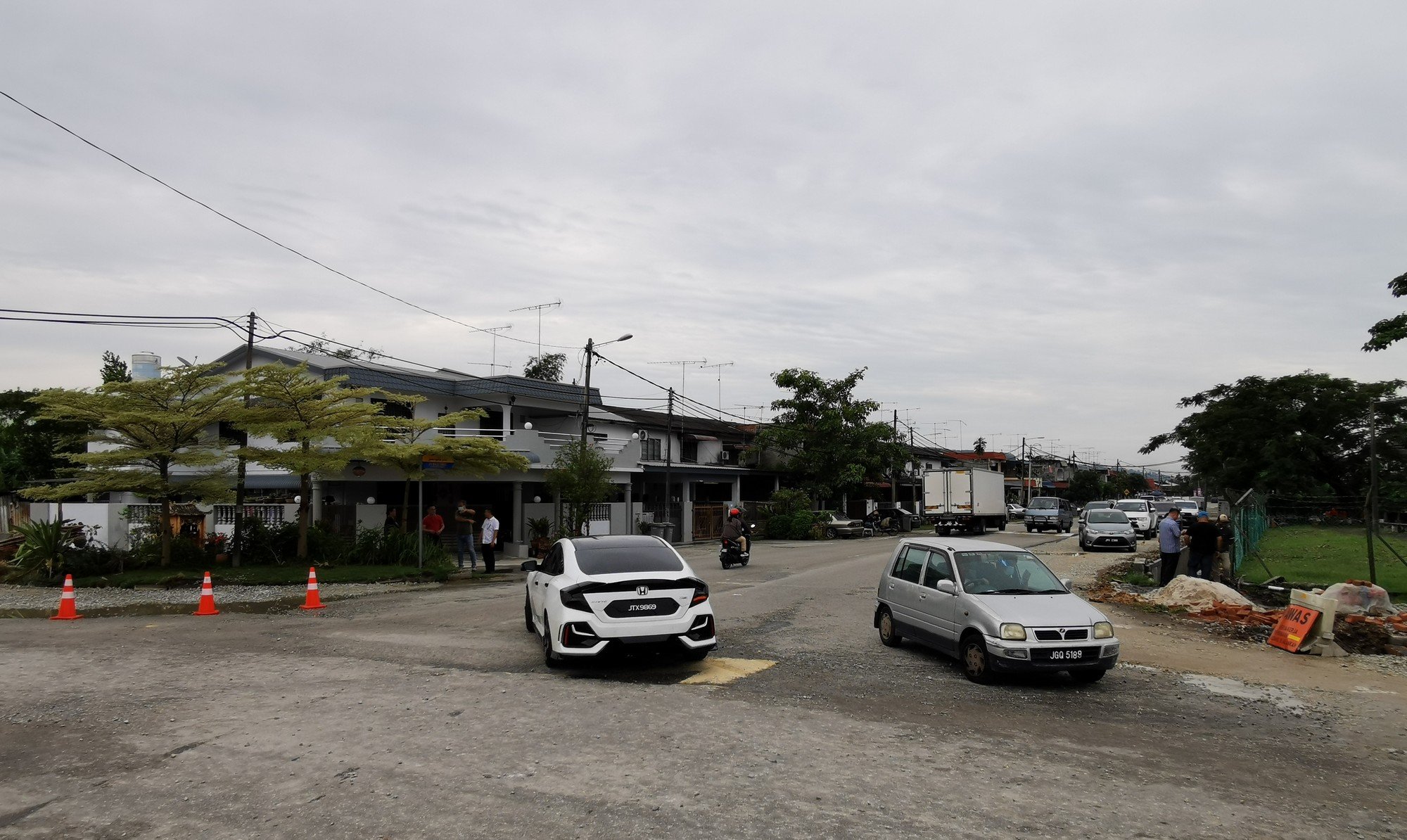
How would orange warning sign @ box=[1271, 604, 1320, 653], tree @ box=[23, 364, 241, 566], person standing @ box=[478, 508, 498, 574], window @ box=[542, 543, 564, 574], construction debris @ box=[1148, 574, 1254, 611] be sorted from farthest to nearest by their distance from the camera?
person standing @ box=[478, 508, 498, 574] → tree @ box=[23, 364, 241, 566] → construction debris @ box=[1148, 574, 1254, 611] → orange warning sign @ box=[1271, 604, 1320, 653] → window @ box=[542, 543, 564, 574]

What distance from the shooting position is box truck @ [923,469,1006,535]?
41.4 metres

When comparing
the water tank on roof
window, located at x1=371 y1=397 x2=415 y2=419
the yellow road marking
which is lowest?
the yellow road marking

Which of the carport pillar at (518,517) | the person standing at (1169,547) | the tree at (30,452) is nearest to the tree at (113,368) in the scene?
the tree at (30,452)

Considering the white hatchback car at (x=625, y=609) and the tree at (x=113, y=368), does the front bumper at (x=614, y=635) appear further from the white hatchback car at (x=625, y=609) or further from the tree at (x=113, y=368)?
the tree at (x=113, y=368)

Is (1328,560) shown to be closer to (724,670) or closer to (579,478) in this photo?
(724,670)

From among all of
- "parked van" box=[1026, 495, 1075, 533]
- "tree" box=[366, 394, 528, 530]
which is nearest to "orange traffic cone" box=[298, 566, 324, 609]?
"tree" box=[366, 394, 528, 530]

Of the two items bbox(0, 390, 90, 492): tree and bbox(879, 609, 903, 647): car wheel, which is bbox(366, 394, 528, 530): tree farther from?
bbox(0, 390, 90, 492): tree

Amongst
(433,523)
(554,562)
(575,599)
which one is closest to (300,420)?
(433,523)

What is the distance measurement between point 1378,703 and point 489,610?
12.3m

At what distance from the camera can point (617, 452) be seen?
115 feet

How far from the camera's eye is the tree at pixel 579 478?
28906mm

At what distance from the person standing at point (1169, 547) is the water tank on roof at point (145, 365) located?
1270 inches

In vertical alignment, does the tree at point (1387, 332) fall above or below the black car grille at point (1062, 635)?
above

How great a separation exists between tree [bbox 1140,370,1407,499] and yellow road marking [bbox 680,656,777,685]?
45.7m
